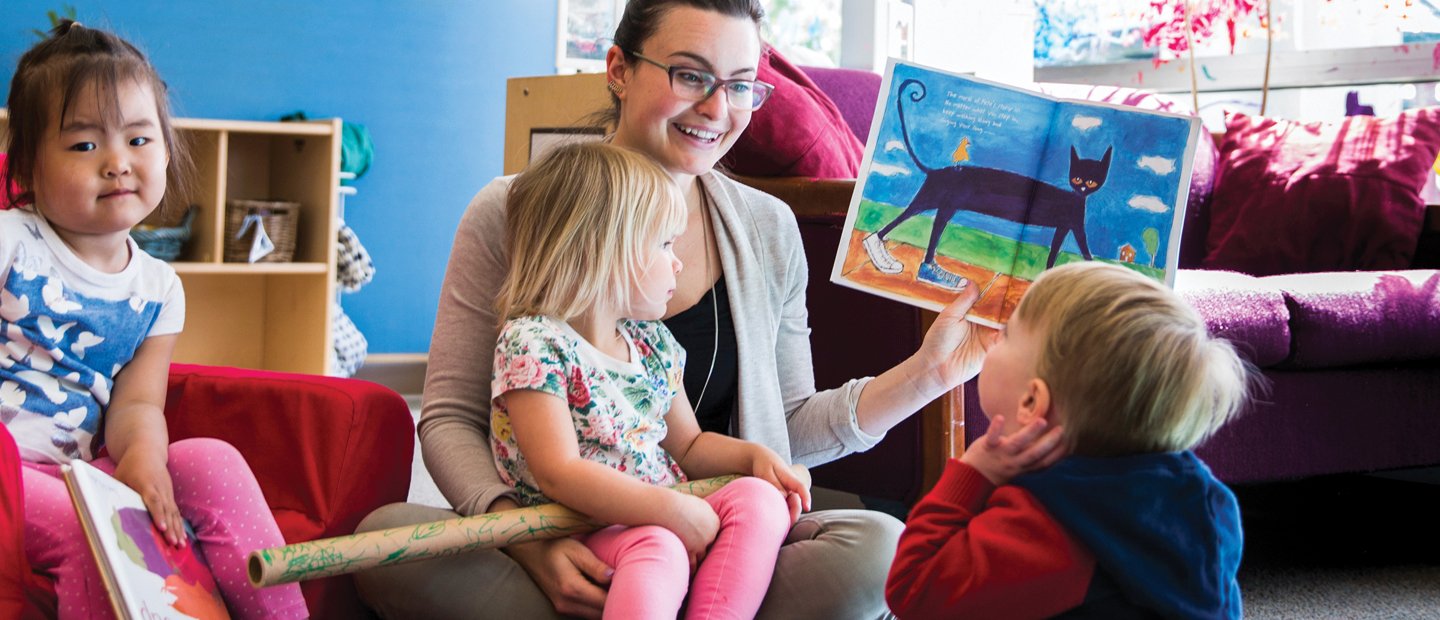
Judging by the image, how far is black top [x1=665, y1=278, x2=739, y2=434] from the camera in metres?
1.42

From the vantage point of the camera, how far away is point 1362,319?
2109 millimetres

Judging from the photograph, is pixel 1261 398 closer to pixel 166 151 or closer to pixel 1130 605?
pixel 1130 605

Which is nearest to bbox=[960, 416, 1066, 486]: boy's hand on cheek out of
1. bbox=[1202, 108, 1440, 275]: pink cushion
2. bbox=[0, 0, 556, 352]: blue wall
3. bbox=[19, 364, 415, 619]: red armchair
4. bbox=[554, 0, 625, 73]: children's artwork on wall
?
bbox=[19, 364, 415, 619]: red armchair

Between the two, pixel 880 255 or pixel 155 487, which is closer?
pixel 155 487

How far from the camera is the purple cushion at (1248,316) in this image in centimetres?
200

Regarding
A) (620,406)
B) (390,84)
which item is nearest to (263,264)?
(390,84)

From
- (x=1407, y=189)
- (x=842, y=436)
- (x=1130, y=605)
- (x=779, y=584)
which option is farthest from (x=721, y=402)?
(x=1407, y=189)

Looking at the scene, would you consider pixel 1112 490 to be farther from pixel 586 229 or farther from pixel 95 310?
pixel 95 310

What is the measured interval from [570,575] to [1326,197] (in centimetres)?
200

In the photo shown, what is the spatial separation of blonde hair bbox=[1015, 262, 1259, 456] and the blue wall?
3290mm

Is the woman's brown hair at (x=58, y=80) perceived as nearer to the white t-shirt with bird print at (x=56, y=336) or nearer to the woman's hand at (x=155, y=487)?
the white t-shirt with bird print at (x=56, y=336)

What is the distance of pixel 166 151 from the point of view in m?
1.29

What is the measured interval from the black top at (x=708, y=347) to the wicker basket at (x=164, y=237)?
2.21 metres

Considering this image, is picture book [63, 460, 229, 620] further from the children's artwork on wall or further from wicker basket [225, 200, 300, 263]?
the children's artwork on wall
